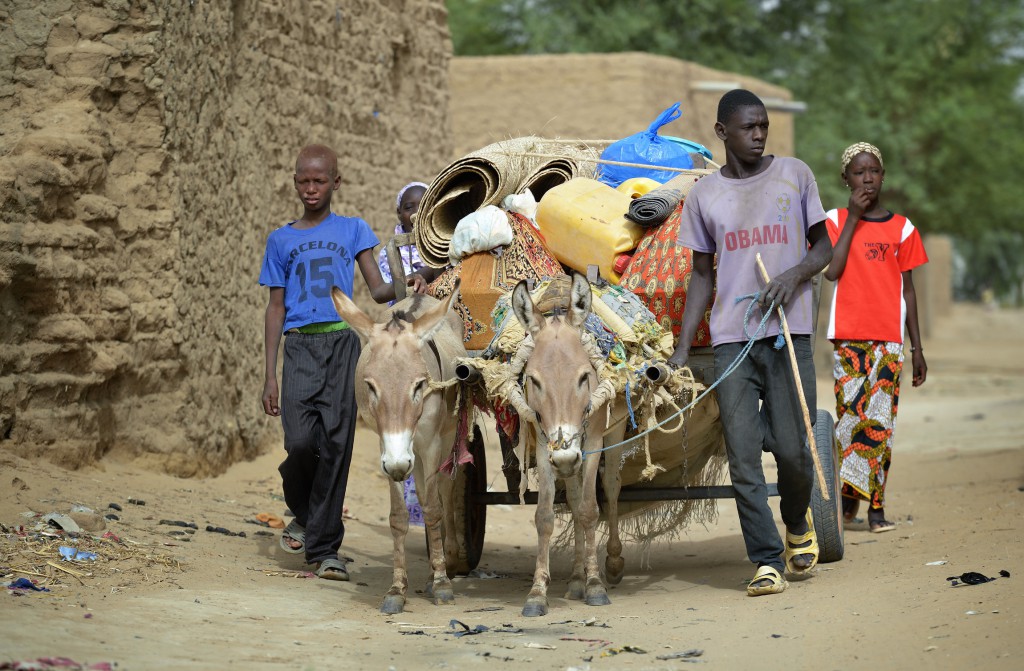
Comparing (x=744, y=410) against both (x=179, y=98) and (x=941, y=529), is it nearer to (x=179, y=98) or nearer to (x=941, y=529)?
(x=941, y=529)

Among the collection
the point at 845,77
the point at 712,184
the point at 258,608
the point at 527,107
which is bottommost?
the point at 258,608

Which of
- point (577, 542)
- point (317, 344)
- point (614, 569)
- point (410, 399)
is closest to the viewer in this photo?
point (410, 399)

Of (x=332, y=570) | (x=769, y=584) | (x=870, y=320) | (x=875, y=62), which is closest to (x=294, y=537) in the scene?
(x=332, y=570)

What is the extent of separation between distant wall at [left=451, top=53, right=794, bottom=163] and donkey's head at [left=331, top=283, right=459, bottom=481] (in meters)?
10.0

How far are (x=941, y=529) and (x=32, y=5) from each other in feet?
19.7

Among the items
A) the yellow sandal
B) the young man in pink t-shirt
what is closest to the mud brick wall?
the young man in pink t-shirt

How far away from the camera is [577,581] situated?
593 cm

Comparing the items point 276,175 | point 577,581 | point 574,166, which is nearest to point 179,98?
point 276,175

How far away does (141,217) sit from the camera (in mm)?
7762

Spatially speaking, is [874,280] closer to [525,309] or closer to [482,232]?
[482,232]

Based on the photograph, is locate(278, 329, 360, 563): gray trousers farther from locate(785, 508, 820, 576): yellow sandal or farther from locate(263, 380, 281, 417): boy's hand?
locate(785, 508, 820, 576): yellow sandal

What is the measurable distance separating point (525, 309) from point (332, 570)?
5.99ft

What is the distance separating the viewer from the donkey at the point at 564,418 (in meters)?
5.25

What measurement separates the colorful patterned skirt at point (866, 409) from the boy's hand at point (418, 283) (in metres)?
2.77
